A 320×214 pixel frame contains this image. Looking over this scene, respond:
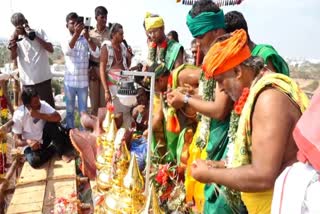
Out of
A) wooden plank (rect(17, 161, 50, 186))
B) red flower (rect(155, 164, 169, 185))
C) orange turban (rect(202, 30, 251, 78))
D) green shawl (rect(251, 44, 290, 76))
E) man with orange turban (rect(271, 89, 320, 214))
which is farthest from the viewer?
wooden plank (rect(17, 161, 50, 186))

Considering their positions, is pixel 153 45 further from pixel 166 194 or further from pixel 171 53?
pixel 166 194

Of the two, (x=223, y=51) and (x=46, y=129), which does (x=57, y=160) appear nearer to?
(x=46, y=129)

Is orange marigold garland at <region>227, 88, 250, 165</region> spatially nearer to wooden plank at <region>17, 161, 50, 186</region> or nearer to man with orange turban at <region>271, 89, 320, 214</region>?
man with orange turban at <region>271, 89, 320, 214</region>

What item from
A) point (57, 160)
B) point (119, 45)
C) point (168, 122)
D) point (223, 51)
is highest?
point (223, 51)

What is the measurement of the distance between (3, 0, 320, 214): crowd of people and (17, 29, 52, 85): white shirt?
0.04 ft

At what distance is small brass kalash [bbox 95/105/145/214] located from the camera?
6.37 feet

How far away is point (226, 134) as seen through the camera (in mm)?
2053

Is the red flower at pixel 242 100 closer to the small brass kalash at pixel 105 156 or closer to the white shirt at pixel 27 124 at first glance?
the small brass kalash at pixel 105 156

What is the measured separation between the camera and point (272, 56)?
213 cm

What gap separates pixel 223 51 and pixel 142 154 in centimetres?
155

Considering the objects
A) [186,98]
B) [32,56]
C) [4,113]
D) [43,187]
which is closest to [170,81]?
[186,98]

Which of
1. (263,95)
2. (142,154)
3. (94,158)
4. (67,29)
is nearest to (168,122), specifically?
(142,154)

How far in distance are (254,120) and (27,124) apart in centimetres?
264

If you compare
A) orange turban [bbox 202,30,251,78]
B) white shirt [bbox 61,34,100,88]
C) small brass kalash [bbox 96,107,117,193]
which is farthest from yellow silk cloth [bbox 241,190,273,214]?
white shirt [bbox 61,34,100,88]
